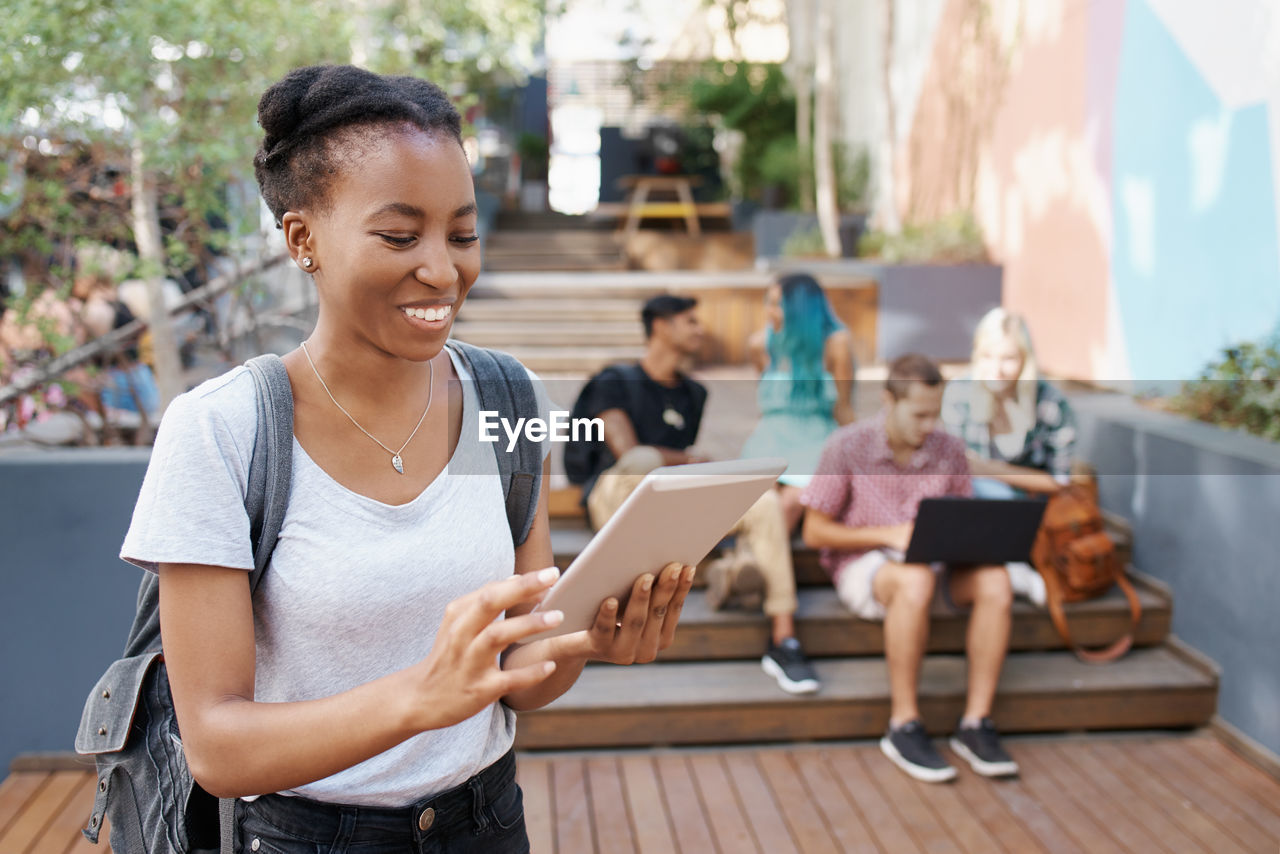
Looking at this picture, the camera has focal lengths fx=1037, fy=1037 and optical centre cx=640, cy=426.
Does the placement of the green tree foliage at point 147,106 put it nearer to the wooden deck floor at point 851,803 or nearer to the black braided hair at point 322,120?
the wooden deck floor at point 851,803

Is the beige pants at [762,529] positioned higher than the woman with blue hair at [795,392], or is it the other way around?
the woman with blue hair at [795,392]

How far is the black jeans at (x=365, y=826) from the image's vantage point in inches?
42.0

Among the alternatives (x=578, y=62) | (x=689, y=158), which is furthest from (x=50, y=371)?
(x=578, y=62)

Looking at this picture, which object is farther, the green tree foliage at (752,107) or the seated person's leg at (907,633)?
the green tree foliage at (752,107)

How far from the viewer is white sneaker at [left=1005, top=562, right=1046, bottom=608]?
3.54m

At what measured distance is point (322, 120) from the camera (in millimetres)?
966

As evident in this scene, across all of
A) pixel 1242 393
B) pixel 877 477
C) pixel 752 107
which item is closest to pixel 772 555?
pixel 877 477

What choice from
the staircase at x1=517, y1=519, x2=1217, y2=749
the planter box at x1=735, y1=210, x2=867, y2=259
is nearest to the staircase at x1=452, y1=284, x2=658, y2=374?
the planter box at x1=735, y1=210, x2=867, y2=259

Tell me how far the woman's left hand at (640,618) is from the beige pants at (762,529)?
92.4 inches

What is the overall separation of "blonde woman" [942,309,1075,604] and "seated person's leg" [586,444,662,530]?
1.05m

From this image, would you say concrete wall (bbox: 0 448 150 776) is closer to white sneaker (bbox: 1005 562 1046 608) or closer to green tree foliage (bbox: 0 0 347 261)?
green tree foliage (bbox: 0 0 347 261)

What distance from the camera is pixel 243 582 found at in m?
0.93

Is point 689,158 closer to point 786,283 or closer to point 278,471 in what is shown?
point 786,283

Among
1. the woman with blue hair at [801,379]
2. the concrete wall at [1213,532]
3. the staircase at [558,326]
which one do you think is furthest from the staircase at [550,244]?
the concrete wall at [1213,532]
